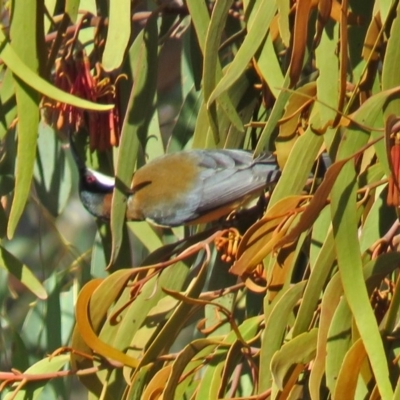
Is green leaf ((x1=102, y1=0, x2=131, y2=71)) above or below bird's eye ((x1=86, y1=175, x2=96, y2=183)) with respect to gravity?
above

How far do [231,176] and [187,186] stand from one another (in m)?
0.23

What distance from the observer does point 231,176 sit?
6.72 ft

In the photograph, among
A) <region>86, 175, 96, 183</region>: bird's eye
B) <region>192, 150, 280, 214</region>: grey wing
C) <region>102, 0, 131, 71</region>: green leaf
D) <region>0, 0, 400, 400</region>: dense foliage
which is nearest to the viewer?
<region>0, 0, 400, 400</region>: dense foliage

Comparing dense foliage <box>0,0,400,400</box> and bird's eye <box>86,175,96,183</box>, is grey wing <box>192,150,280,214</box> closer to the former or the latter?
dense foliage <box>0,0,400,400</box>

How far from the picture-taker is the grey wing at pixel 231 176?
5.93ft

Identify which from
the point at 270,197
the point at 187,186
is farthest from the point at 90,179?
the point at 270,197

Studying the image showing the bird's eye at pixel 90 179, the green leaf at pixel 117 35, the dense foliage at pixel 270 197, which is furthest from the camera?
the bird's eye at pixel 90 179

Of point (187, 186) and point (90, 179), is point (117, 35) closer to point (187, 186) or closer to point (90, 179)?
point (90, 179)

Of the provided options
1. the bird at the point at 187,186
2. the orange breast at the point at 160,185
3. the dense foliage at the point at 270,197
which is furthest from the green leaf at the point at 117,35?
the orange breast at the point at 160,185

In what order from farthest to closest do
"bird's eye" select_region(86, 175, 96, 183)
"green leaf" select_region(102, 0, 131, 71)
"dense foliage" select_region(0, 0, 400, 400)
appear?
"bird's eye" select_region(86, 175, 96, 183), "green leaf" select_region(102, 0, 131, 71), "dense foliage" select_region(0, 0, 400, 400)

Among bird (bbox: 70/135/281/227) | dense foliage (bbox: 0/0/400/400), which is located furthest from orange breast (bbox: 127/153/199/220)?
dense foliage (bbox: 0/0/400/400)

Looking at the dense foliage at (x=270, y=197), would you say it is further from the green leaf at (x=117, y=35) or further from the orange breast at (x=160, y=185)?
the orange breast at (x=160, y=185)

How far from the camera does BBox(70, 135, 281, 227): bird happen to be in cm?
188

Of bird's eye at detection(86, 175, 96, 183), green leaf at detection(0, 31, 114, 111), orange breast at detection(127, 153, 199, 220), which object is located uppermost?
green leaf at detection(0, 31, 114, 111)
